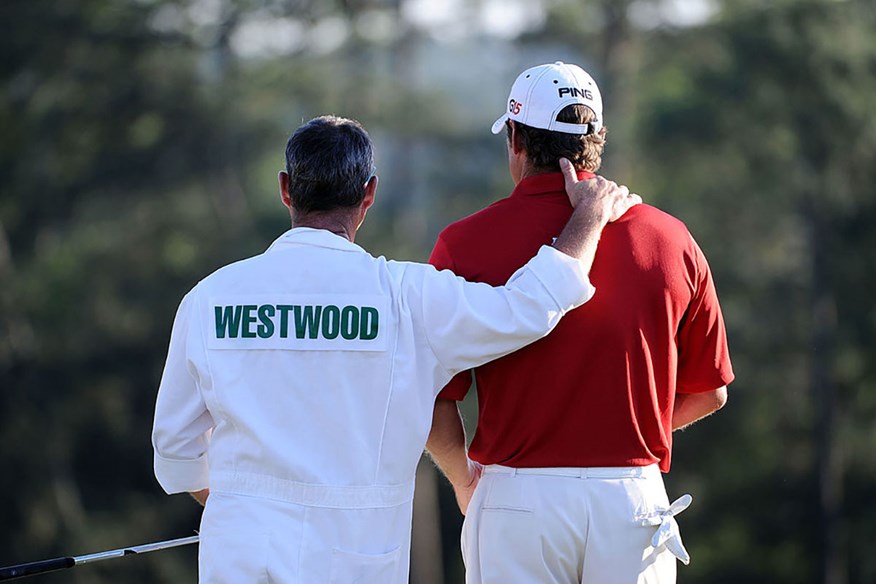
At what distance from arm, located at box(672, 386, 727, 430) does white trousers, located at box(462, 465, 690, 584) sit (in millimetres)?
372

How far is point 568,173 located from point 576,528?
790 millimetres

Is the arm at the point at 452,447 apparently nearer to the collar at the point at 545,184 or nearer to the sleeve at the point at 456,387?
the sleeve at the point at 456,387

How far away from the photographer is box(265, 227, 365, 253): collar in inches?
112

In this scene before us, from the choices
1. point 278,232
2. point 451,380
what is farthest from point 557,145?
point 278,232

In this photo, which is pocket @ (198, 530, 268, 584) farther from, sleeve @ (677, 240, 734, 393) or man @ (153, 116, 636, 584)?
sleeve @ (677, 240, 734, 393)

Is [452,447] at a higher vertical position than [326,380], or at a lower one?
lower

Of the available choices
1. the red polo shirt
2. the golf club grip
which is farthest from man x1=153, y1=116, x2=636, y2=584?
the golf club grip

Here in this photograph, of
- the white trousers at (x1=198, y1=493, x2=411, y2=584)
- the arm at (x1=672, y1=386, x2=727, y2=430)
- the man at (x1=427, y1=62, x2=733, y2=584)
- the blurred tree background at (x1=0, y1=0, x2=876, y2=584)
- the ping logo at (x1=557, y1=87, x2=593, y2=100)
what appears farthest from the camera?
the blurred tree background at (x1=0, y1=0, x2=876, y2=584)

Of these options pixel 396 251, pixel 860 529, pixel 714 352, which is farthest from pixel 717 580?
pixel 714 352

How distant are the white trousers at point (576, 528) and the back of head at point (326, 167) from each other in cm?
71

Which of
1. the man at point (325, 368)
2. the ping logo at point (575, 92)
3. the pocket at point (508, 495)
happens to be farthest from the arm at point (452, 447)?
the ping logo at point (575, 92)

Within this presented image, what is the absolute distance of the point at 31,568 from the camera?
310 centimetres

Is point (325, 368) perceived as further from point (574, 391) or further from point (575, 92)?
point (575, 92)

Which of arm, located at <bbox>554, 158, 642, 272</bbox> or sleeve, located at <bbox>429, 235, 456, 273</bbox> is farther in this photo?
sleeve, located at <bbox>429, 235, 456, 273</bbox>
